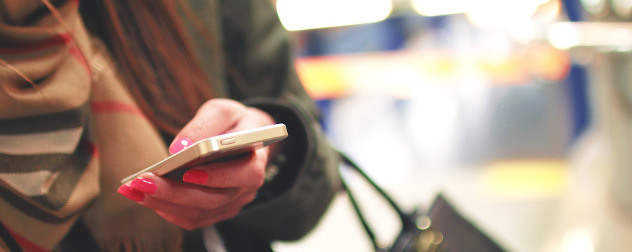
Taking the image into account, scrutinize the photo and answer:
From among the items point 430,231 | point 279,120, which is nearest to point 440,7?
point 430,231

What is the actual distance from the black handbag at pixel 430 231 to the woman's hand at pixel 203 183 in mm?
306

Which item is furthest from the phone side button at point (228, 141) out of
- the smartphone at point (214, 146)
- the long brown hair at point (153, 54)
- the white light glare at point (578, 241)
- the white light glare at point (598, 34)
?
the white light glare at point (578, 241)

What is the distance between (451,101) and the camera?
9.96ft

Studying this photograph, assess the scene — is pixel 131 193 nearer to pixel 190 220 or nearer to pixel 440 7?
pixel 190 220

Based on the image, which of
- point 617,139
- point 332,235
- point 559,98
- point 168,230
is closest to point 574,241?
point 617,139

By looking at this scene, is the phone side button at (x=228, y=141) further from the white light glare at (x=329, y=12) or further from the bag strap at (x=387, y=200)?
the white light glare at (x=329, y=12)

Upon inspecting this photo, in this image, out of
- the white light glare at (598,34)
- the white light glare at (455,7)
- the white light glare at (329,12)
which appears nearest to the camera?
the white light glare at (598,34)

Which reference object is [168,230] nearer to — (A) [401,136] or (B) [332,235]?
(B) [332,235]

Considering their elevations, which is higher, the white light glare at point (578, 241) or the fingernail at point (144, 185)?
the fingernail at point (144, 185)

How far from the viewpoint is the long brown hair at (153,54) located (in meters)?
0.48

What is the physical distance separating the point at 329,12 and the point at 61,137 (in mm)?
2756

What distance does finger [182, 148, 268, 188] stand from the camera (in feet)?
1.04

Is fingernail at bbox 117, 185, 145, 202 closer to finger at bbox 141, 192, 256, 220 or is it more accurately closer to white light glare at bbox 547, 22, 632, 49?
finger at bbox 141, 192, 256, 220

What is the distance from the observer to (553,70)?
257 cm
